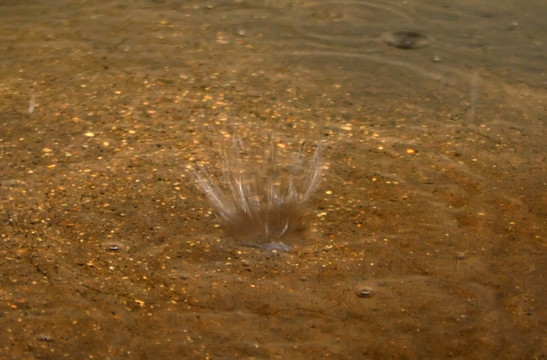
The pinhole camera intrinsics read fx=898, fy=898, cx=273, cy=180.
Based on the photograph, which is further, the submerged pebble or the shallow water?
the submerged pebble

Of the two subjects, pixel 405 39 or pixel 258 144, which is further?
pixel 405 39

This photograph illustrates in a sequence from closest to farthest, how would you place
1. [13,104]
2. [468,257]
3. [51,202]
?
[468,257]
[51,202]
[13,104]

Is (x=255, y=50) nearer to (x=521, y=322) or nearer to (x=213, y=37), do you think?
(x=213, y=37)

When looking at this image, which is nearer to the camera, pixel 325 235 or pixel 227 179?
pixel 325 235

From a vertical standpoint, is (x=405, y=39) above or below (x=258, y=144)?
above

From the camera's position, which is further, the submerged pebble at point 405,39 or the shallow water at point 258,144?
the submerged pebble at point 405,39

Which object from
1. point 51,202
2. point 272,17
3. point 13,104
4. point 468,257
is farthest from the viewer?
point 272,17

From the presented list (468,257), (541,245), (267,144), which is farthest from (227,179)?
(541,245)

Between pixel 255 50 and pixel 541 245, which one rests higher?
pixel 255 50
